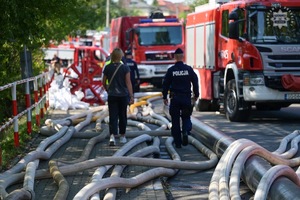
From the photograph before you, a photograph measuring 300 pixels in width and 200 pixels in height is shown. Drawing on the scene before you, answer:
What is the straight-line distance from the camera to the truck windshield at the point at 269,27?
57.7 ft

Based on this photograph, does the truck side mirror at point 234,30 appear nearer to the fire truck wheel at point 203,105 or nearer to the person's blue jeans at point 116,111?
the fire truck wheel at point 203,105

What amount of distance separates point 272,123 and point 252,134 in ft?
8.58

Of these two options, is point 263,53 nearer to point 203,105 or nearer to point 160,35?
point 203,105

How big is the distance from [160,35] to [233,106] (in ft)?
46.0

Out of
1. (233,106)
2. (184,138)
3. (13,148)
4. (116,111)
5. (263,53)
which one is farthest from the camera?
(233,106)

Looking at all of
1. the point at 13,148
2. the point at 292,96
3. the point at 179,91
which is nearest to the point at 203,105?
the point at 292,96

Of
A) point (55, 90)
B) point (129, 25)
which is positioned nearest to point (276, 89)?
point (55, 90)

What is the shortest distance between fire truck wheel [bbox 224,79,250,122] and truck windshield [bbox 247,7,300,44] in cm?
142

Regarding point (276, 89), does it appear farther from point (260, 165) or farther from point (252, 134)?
point (260, 165)

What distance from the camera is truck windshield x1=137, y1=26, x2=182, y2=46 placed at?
105 ft

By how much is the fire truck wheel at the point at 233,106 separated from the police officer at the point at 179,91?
512 cm

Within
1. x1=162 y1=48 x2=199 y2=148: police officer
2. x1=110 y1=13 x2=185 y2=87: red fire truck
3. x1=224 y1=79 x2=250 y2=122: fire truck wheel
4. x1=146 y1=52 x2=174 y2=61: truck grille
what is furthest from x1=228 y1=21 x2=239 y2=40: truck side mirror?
x1=146 y1=52 x2=174 y2=61: truck grille

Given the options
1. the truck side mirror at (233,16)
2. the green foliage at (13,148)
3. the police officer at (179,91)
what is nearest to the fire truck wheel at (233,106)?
the truck side mirror at (233,16)

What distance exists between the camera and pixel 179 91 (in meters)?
13.1
